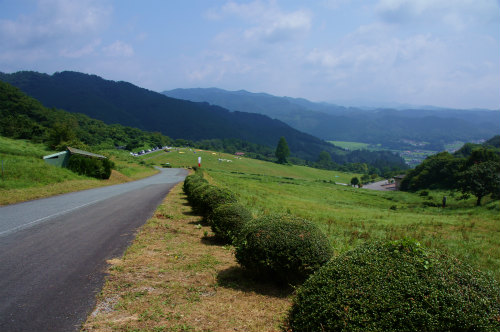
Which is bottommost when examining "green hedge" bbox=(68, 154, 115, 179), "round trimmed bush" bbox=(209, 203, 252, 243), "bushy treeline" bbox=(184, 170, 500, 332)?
"green hedge" bbox=(68, 154, 115, 179)

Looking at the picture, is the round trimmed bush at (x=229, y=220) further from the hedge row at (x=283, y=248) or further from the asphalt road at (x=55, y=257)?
the asphalt road at (x=55, y=257)

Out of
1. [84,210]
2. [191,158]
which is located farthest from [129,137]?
[84,210]

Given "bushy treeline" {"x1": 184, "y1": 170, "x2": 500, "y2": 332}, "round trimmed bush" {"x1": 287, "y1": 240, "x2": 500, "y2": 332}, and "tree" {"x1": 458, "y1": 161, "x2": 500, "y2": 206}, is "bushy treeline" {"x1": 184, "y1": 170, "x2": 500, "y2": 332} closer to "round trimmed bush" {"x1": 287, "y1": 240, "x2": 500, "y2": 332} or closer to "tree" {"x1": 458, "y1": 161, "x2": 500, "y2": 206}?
"round trimmed bush" {"x1": 287, "y1": 240, "x2": 500, "y2": 332}

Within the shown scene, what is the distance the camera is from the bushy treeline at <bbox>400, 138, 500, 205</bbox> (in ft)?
124

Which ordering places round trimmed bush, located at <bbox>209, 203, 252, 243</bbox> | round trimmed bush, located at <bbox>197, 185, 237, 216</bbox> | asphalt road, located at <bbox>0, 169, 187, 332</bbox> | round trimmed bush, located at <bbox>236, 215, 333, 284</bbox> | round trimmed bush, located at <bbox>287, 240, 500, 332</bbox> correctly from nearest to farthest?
round trimmed bush, located at <bbox>287, 240, 500, 332</bbox> < asphalt road, located at <bbox>0, 169, 187, 332</bbox> < round trimmed bush, located at <bbox>236, 215, 333, 284</bbox> < round trimmed bush, located at <bbox>209, 203, 252, 243</bbox> < round trimmed bush, located at <bbox>197, 185, 237, 216</bbox>

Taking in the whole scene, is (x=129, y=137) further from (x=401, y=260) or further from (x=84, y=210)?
(x=401, y=260)

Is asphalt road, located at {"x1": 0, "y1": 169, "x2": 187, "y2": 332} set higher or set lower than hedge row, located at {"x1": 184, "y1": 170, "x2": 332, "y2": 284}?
lower

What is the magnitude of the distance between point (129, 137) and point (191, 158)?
56963 millimetres

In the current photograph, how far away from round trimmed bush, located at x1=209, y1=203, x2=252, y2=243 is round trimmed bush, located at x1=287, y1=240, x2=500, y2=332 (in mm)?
5243

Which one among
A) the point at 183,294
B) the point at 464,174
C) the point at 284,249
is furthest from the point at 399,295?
the point at 464,174

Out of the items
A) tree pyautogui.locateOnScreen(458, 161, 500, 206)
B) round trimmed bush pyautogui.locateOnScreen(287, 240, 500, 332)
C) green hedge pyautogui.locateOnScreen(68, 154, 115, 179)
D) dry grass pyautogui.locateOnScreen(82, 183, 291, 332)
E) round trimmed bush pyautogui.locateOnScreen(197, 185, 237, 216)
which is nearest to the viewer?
round trimmed bush pyautogui.locateOnScreen(287, 240, 500, 332)

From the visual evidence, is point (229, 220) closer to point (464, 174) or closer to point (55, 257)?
point (55, 257)

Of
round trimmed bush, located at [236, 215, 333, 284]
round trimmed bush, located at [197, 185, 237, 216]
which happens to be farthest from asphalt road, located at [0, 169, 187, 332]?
round trimmed bush, located at [236, 215, 333, 284]

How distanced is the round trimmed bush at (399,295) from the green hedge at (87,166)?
1367 inches
